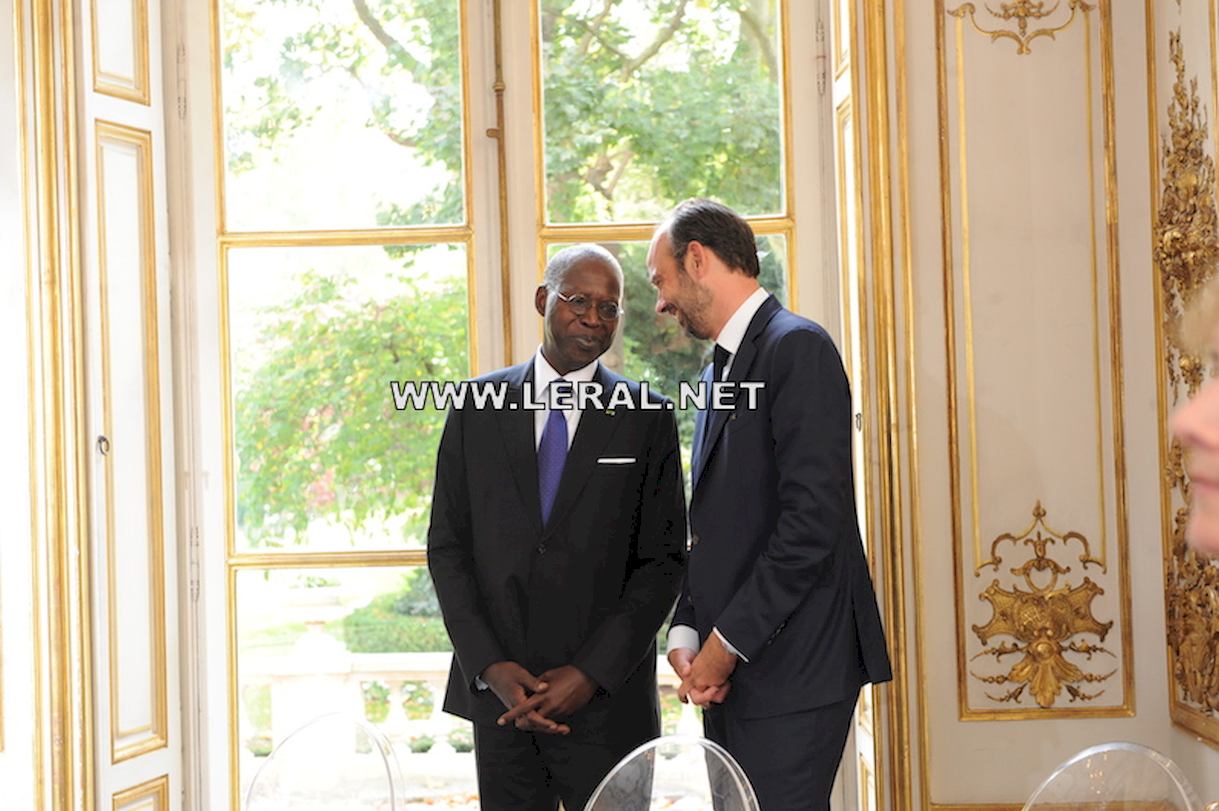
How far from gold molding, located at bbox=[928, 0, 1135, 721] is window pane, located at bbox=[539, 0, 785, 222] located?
52 centimetres

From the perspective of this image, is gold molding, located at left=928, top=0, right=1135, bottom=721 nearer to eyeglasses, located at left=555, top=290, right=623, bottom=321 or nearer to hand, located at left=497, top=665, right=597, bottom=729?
eyeglasses, located at left=555, top=290, right=623, bottom=321

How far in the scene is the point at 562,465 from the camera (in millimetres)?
2750

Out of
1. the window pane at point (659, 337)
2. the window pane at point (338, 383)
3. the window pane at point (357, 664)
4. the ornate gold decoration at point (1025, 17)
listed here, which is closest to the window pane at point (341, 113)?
the window pane at point (338, 383)

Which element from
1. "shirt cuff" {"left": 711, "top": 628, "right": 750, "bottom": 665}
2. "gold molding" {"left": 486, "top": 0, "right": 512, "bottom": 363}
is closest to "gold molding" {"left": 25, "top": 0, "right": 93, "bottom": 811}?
"gold molding" {"left": 486, "top": 0, "right": 512, "bottom": 363}

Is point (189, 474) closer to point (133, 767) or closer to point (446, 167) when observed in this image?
point (133, 767)

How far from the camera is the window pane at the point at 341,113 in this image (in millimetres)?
3645

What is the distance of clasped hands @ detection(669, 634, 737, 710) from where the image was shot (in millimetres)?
2385

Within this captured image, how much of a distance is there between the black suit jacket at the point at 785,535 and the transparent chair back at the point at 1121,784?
31.0 inches

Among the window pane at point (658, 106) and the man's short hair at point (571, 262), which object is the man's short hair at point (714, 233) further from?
the window pane at point (658, 106)

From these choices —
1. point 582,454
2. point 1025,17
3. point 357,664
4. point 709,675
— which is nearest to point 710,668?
point 709,675

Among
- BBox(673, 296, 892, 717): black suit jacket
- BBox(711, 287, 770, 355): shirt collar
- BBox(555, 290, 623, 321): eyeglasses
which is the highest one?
BBox(555, 290, 623, 321): eyeglasses

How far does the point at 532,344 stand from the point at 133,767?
1414 mm

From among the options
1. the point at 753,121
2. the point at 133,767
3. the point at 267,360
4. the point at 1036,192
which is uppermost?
the point at 753,121

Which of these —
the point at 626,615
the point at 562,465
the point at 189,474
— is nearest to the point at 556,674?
the point at 626,615
